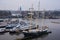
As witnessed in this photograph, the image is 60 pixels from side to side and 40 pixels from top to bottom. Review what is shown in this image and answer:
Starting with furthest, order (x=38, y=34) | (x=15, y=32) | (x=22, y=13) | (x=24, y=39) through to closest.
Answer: (x=22, y=13) → (x=15, y=32) → (x=38, y=34) → (x=24, y=39)

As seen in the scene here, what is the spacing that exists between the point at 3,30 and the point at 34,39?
195cm

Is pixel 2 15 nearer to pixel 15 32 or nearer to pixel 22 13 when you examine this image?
pixel 22 13

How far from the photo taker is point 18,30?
6.62 m

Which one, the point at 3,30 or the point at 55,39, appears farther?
the point at 3,30

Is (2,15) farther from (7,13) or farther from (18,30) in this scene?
(18,30)

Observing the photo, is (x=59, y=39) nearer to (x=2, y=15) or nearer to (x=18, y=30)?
(x=18, y=30)

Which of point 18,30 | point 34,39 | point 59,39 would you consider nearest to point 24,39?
point 34,39

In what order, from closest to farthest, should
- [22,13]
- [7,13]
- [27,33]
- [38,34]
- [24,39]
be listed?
[24,39], [27,33], [38,34], [22,13], [7,13]

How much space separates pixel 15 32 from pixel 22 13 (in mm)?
4313

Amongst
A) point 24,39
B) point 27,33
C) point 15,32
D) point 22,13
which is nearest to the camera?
point 24,39

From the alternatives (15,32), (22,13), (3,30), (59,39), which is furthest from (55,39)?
(22,13)

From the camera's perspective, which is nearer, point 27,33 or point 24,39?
point 24,39

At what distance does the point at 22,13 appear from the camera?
34.7 ft

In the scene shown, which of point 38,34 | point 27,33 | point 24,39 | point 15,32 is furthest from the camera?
point 15,32
